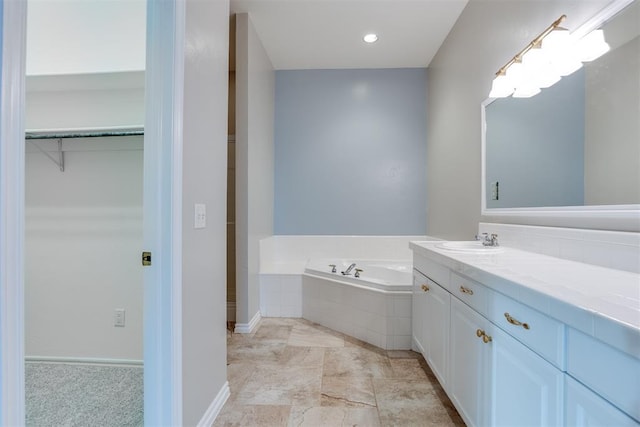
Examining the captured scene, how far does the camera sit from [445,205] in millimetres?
3078

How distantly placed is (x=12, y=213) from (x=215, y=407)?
142 centimetres

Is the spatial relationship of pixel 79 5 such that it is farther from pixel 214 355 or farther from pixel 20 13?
pixel 214 355

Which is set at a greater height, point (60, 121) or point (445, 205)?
point (60, 121)

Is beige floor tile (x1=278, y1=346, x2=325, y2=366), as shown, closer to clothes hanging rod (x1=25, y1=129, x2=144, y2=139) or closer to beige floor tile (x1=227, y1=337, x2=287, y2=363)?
beige floor tile (x1=227, y1=337, x2=287, y2=363)

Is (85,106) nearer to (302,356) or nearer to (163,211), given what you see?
(163,211)

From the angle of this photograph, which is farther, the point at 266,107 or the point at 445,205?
the point at 266,107

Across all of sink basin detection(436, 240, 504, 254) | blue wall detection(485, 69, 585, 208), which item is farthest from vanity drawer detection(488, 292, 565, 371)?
blue wall detection(485, 69, 585, 208)

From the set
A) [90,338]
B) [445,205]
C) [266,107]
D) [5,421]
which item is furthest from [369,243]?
[5,421]

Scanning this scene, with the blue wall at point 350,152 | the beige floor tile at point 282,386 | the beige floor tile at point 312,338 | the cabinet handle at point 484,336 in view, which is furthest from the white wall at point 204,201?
the blue wall at point 350,152

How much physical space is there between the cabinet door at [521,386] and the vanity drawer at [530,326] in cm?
2

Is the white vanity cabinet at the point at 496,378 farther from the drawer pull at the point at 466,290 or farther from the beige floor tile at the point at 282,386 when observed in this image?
the beige floor tile at the point at 282,386

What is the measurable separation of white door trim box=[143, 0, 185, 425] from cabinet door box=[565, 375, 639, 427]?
50.8 inches

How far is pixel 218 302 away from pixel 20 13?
54.1 inches

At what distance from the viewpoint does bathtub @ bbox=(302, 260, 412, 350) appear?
2.41 meters
